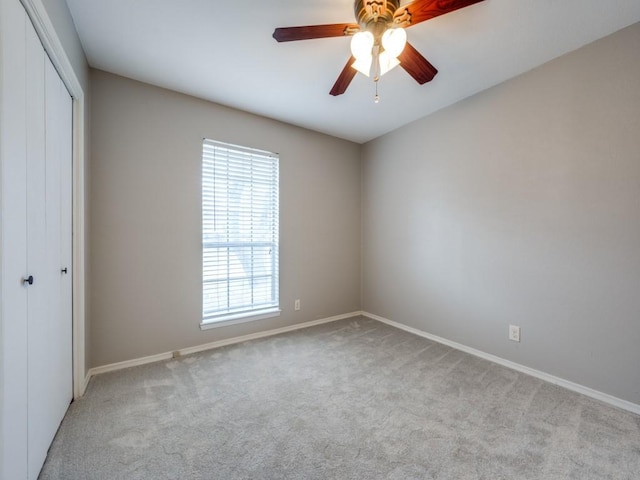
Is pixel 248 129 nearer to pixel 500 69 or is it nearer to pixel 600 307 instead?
pixel 500 69

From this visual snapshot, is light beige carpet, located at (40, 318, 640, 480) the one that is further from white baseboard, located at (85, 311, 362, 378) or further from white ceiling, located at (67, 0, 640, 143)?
white ceiling, located at (67, 0, 640, 143)

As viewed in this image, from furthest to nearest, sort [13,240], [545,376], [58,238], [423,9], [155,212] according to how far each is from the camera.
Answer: [155,212] → [545,376] → [58,238] → [423,9] → [13,240]

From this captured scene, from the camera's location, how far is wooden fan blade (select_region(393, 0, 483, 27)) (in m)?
1.29

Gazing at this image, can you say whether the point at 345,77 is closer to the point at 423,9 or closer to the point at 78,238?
the point at 423,9

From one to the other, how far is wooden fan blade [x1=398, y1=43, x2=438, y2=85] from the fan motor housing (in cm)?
21

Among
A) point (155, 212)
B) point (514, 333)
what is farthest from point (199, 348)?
point (514, 333)

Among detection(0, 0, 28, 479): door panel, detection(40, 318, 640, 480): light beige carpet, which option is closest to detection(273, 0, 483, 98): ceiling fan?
detection(0, 0, 28, 479): door panel

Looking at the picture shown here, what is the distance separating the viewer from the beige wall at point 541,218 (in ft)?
5.96

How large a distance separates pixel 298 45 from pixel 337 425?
2.48 metres

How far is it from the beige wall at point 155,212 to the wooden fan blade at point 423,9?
193 centimetres

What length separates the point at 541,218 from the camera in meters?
2.18

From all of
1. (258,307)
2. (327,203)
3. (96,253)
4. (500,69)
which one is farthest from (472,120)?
(96,253)

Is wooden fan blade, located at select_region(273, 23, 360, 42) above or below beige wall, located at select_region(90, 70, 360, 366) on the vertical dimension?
above

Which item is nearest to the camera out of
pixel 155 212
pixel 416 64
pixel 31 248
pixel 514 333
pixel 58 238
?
pixel 31 248
